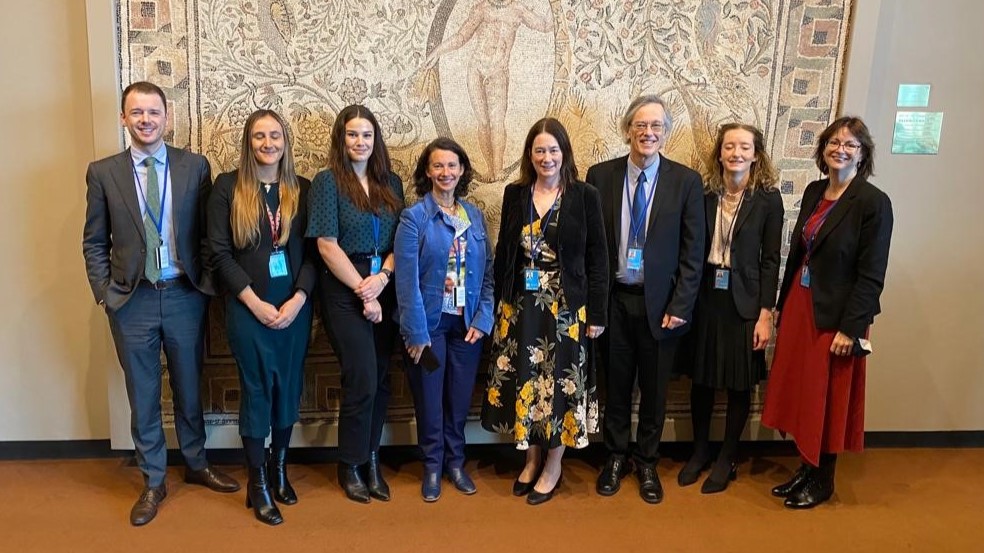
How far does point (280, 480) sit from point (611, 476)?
4.79 ft

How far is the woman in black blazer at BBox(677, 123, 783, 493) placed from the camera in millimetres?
2855

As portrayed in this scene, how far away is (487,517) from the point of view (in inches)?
112

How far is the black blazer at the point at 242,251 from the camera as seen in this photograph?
262 centimetres

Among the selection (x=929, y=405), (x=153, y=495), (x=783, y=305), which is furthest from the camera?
(x=929, y=405)

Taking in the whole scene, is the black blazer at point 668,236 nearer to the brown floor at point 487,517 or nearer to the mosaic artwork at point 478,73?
the mosaic artwork at point 478,73

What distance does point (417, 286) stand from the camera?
2672 mm

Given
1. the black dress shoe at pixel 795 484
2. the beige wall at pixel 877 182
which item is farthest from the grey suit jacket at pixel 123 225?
the black dress shoe at pixel 795 484

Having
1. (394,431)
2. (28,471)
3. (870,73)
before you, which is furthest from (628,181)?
(28,471)

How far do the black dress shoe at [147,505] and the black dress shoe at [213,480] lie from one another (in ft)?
0.48

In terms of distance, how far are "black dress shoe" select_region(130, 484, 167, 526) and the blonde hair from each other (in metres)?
1.14

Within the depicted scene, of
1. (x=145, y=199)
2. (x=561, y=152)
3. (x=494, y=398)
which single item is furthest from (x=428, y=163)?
(x=145, y=199)

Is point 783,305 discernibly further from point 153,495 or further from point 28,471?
point 28,471

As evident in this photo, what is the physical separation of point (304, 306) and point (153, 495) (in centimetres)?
103

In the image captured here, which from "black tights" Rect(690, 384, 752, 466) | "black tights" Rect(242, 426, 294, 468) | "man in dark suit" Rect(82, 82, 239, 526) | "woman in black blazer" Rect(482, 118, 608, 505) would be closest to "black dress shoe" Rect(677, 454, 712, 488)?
"black tights" Rect(690, 384, 752, 466)
